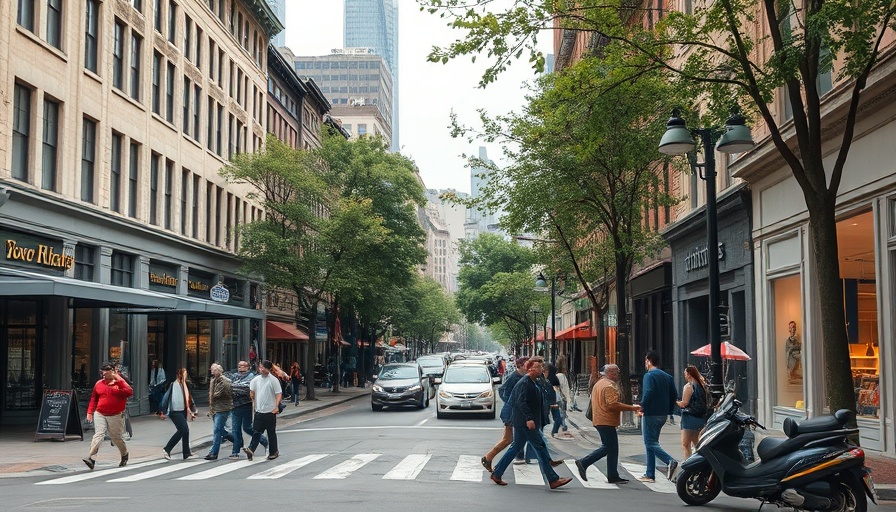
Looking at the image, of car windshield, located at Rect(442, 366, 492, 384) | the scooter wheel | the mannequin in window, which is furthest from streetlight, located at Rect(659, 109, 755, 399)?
car windshield, located at Rect(442, 366, 492, 384)

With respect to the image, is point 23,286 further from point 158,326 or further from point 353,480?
point 158,326

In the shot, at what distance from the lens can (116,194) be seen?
29859 millimetres

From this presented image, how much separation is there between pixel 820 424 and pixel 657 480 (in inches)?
172

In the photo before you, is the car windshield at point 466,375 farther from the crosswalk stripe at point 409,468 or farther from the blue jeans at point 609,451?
the blue jeans at point 609,451

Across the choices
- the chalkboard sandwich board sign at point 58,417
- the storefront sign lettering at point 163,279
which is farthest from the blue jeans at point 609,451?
the storefront sign lettering at point 163,279

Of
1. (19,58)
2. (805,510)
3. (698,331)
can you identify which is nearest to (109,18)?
(19,58)

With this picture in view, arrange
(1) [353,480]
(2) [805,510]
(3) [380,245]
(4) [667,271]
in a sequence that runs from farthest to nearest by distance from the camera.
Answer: (3) [380,245]
(4) [667,271]
(1) [353,480]
(2) [805,510]

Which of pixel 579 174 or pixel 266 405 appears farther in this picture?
pixel 579 174

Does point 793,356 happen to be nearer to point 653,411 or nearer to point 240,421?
point 653,411

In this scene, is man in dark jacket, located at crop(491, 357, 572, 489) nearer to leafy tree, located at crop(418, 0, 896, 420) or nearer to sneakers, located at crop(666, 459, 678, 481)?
sneakers, located at crop(666, 459, 678, 481)

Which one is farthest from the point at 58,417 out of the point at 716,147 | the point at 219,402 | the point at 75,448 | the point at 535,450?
the point at 716,147

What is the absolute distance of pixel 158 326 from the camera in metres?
34.8

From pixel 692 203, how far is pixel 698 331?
4074 millimetres

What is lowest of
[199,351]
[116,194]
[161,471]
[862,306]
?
[161,471]
